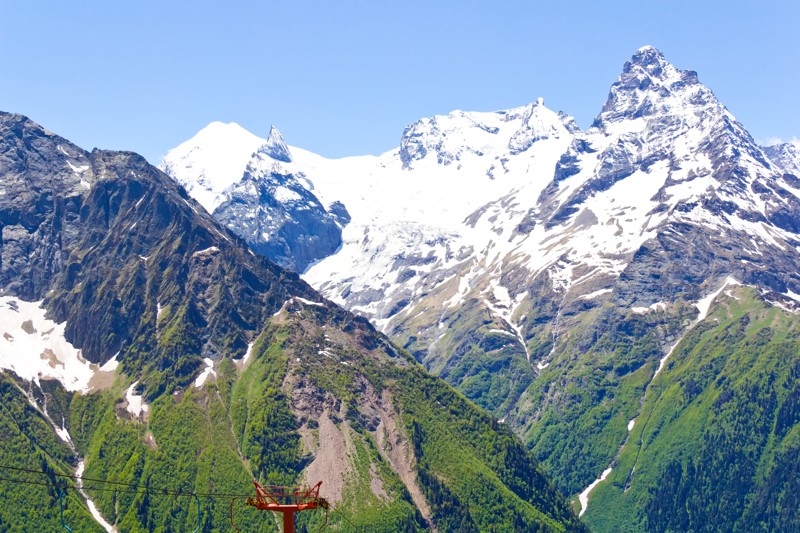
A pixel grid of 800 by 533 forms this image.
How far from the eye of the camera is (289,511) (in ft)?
268
